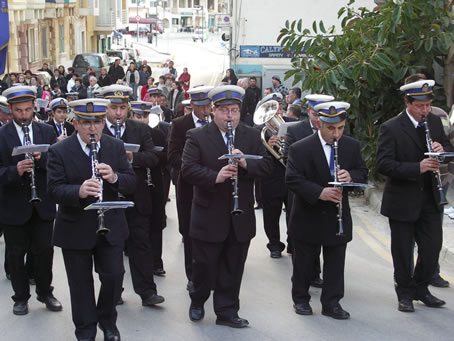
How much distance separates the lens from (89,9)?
59.3 m

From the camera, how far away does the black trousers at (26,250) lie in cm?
769

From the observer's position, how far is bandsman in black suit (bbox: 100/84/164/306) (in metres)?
7.88

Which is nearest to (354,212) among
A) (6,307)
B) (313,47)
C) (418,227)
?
(313,47)

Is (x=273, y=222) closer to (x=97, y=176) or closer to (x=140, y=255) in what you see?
(x=140, y=255)

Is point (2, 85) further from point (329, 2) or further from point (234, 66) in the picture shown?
point (329, 2)

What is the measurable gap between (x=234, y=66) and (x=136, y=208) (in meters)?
19.2

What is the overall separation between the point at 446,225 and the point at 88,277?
6065 mm

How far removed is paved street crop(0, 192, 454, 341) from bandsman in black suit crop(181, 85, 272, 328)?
373 millimetres

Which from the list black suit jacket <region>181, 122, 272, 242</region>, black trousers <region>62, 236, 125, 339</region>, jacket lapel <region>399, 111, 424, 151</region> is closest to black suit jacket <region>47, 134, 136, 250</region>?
black trousers <region>62, 236, 125, 339</region>

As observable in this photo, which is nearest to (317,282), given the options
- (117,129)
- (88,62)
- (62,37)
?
(117,129)

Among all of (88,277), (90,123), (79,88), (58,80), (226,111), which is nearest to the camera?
(90,123)

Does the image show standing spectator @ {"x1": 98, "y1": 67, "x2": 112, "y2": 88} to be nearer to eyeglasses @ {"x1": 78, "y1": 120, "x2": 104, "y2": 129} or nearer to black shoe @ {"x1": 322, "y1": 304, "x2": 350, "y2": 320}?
black shoe @ {"x1": 322, "y1": 304, "x2": 350, "y2": 320}

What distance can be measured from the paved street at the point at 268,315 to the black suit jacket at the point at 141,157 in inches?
40.6

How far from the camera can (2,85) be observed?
23.3m
